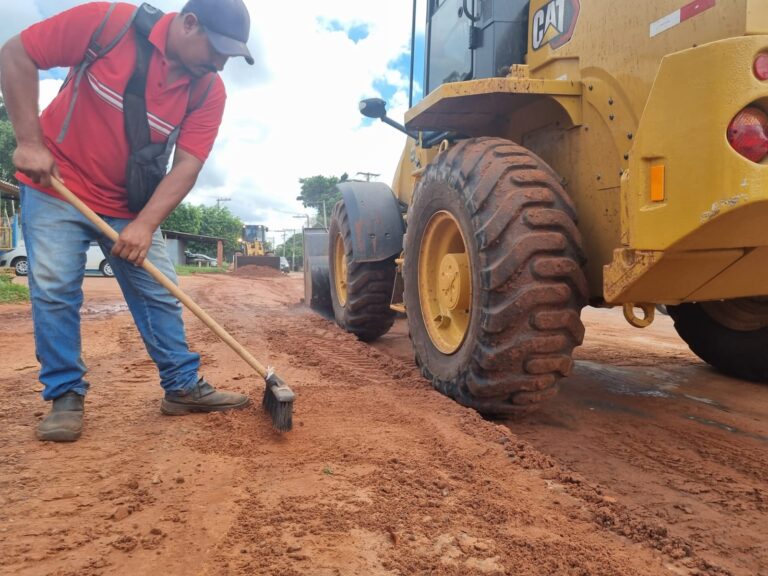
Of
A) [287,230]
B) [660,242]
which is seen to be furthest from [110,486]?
[287,230]

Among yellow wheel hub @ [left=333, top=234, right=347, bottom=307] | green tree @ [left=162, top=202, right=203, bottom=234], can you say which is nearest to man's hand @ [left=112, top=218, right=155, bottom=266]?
yellow wheel hub @ [left=333, top=234, right=347, bottom=307]

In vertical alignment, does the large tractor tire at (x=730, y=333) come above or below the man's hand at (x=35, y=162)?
below

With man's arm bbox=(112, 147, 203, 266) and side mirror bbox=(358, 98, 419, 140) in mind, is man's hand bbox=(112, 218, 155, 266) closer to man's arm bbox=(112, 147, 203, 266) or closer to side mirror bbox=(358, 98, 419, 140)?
man's arm bbox=(112, 147, 203, 266)

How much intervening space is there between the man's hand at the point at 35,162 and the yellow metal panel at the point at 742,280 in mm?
2828

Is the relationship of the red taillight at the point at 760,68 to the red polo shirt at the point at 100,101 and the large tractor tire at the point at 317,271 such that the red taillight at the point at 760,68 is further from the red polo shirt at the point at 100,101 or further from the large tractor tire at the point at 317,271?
the large tractor tire at the point at 317,271

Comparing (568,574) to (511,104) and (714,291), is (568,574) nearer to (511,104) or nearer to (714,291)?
(714,291)

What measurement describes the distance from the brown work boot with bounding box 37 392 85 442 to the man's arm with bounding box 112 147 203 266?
661 mm

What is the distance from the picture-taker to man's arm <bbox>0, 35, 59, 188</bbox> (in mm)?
2312

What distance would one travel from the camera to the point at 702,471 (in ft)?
7.71

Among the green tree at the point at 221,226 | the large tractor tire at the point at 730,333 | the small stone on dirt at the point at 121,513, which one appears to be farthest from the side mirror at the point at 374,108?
the green tree at the point at 221,226

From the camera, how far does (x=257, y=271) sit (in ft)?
84.9

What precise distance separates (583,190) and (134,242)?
2184 millimetres

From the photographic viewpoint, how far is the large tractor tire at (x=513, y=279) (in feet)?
8.18

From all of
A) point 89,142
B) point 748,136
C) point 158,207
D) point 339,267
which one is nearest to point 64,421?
point 158,207
